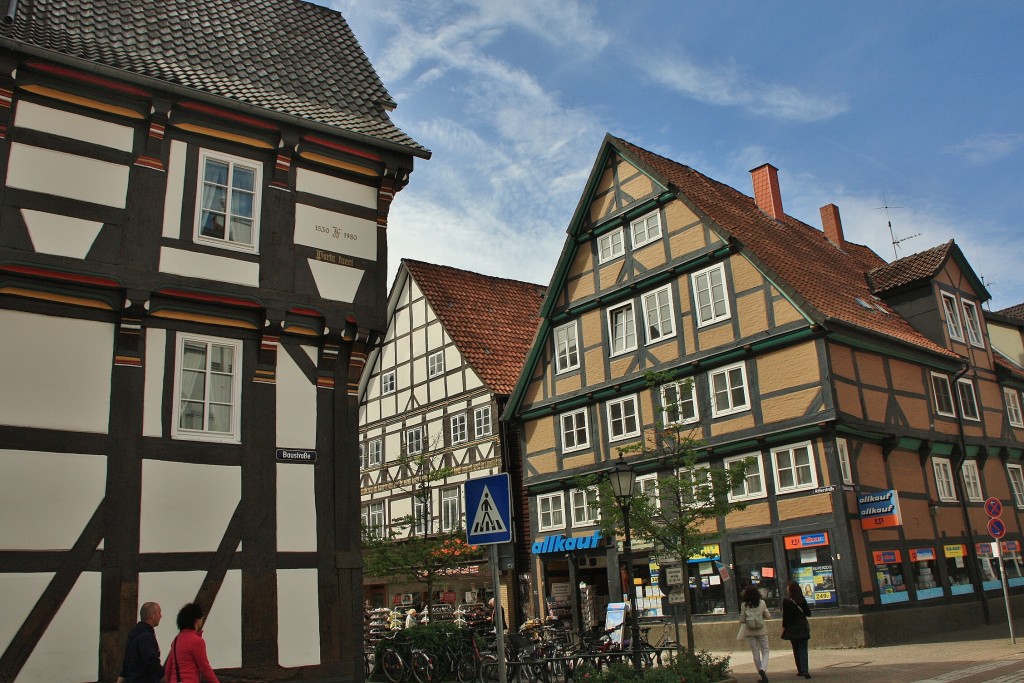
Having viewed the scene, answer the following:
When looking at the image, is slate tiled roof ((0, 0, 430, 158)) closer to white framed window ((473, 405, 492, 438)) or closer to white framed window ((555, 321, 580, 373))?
white framed window ((555, 321, 580, 373))

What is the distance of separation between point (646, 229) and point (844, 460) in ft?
30.0

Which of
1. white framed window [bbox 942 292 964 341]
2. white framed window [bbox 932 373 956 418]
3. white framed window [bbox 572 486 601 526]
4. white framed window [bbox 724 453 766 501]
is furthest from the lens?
white framed window [bbox 572 486 601 526]

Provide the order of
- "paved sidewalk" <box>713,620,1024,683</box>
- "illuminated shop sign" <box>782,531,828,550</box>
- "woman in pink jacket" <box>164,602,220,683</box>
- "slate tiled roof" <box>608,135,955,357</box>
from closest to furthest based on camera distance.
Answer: "woman in pink jacket" <box>164,602,220,683</box>, "paved sidewalk" <box>713,620,1024,683</box>, "illuminated shop sign" <box>782,531,828,550</box>, "slate tiled roof" <box>608,135,955,357</box>

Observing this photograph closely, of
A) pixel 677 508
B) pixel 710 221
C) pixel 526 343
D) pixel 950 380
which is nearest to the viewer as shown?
pixel 677 508

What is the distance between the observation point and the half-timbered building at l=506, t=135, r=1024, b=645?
810 inches

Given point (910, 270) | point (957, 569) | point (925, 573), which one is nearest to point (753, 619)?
point (925, 573)

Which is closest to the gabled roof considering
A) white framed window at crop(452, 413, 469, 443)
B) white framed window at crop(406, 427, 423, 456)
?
white framed window at crop(452, 413, 469, 443)

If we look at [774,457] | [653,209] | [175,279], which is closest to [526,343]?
[653,209]

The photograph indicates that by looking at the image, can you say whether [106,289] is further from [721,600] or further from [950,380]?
[950,380]

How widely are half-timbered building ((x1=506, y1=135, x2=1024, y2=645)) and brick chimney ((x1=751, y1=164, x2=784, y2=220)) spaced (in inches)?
1.9

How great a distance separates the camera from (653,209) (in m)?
25.9

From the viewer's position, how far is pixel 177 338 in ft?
44.0

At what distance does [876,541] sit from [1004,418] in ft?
32.4

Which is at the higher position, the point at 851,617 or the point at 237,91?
the point at 237,91
